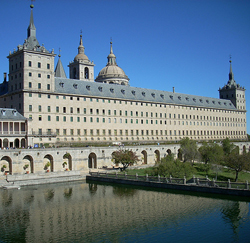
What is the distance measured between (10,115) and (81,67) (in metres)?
51.9

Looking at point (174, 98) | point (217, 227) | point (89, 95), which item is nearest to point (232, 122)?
point (174, 98)

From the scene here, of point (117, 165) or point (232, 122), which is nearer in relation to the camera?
point (117, 165)

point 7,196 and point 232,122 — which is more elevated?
point 232,122

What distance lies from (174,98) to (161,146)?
29.0 m

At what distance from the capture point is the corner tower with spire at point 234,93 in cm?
13325

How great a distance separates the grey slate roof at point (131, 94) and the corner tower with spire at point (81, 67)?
2402cm

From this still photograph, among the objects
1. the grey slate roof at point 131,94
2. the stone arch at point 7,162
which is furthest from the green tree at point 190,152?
the stone arch at point 7,162

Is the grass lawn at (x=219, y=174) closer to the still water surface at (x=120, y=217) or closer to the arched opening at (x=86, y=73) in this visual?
the still water surface at (x=120, y=217)

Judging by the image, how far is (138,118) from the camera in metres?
95.4

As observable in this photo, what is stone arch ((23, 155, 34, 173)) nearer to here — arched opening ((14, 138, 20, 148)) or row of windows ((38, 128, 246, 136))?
arched opening ((14, 138, 20, 148))

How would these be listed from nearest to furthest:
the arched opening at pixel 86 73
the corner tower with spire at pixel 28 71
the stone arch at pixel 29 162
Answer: the stone arch at pixel 29 162, the corner tower with spire at pixel 28 71, the arched opening at pixel 86 73

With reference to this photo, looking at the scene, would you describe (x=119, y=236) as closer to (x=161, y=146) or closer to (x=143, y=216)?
(x=143, y=216)

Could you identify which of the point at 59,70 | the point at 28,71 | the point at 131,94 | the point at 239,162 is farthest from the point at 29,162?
the point at 59,70

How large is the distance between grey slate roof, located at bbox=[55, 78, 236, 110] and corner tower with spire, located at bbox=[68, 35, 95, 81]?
24.0 m
